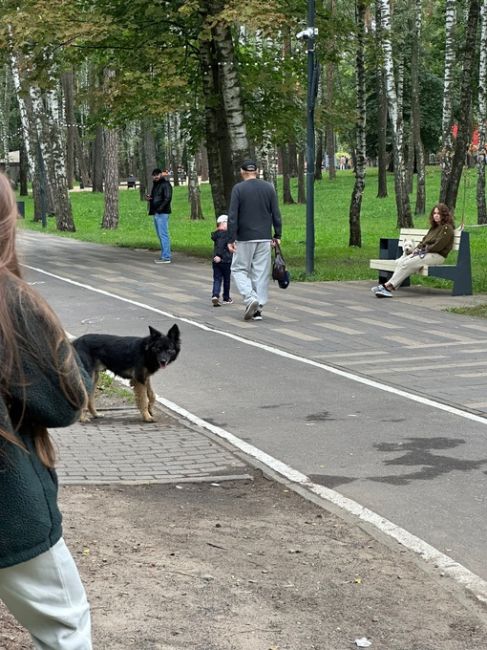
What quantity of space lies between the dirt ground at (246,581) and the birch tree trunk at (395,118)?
22.0m

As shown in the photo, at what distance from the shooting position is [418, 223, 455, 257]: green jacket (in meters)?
17.7

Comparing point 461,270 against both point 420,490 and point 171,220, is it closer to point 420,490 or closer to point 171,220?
point 420,490

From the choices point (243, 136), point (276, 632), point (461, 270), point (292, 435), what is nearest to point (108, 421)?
point (292, 435)

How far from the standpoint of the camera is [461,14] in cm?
5062

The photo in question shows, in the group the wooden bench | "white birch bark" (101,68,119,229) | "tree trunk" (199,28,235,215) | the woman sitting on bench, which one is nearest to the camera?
the wooden bench

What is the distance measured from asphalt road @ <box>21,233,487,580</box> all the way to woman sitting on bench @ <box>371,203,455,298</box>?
44 centimetres

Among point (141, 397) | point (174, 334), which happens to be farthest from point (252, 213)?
point (141, 397)

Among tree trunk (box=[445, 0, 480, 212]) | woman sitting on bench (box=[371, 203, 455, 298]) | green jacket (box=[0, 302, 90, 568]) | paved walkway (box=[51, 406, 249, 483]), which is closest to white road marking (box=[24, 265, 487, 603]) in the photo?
paved walkway (box=[51, 406, 249, 483])

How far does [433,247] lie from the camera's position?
17.7 meters

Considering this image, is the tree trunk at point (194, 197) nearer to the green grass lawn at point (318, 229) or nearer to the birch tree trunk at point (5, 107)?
the green grass lawn at point (318, 229)

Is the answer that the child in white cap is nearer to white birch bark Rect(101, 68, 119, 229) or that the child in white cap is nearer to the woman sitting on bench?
the woman sitting on bench

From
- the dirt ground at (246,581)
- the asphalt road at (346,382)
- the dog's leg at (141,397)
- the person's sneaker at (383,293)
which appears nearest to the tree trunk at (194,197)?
the asphalt road at (346,382)

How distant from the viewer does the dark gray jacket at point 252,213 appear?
15.2 m

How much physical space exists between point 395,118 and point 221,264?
1695cm
